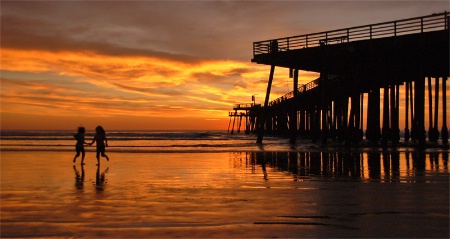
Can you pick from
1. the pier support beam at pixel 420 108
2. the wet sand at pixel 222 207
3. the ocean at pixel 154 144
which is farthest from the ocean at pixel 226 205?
the ocean at pixel 154 144

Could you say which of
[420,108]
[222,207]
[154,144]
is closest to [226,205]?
[222,207]

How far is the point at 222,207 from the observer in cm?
783

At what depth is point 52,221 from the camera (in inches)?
265

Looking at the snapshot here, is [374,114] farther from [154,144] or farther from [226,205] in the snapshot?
[226,205]

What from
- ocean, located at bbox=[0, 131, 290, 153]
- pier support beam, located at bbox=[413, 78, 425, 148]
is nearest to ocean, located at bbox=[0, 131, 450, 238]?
pier support beam, located at bbox=[413, 78, 425, 148]


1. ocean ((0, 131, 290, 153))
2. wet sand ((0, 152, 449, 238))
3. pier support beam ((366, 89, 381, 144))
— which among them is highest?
pier support beam ((366, 89, 381, 144))

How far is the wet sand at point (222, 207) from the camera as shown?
241 inches

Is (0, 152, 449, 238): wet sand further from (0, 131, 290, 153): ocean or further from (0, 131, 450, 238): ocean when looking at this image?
(0, 131, 290, 153): ocean

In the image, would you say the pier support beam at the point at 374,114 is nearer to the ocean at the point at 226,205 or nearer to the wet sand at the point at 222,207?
the ocean at the point at 226,205

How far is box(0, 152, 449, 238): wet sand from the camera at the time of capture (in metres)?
6.11

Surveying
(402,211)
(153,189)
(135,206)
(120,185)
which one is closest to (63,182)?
(120,185)

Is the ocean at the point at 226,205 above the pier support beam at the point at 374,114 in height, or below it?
below

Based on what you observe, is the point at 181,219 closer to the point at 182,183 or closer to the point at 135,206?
the point at 135,206

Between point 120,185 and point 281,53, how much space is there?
21.7 meters
